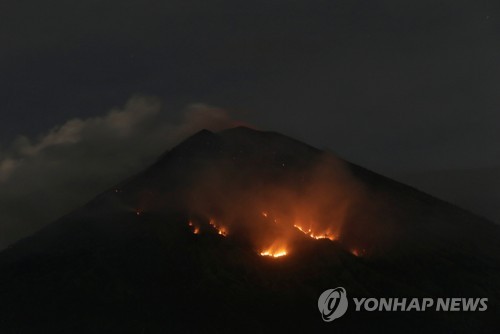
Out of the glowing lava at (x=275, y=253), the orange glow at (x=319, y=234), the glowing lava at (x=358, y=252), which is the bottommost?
the glowing lava at (x=275, y=253)

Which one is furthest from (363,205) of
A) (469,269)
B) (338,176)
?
(469,269)

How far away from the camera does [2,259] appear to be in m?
106

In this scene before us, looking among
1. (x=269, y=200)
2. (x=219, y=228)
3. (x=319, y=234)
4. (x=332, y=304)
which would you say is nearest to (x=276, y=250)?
(x=219, y=228)

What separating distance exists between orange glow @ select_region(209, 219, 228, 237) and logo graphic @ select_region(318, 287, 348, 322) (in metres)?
21.1

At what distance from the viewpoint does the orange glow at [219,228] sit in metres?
99.2

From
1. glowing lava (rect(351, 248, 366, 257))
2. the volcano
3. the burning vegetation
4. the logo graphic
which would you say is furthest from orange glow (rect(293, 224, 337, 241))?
the logo graphic

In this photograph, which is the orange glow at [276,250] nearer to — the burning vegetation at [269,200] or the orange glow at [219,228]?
the burning vegetation at [269,200]

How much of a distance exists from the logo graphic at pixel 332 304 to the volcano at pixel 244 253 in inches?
42.7

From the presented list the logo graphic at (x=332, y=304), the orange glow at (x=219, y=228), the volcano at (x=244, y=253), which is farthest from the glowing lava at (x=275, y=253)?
the logo graphic at (x=332, y=304)

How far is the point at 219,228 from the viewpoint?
332 ft

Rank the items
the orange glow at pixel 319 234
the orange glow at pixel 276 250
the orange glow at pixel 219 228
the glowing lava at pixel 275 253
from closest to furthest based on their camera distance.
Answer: the glowing lava at pixel 275 253 → the orange glow at pixel 276 250 → the orange glow at pixel 219 228 → the orange glow at pixel 319 234

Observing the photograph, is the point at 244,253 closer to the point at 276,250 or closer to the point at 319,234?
the point at 276,250

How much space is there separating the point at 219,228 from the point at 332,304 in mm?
25830

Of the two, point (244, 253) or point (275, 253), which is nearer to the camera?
point (244, 253)
